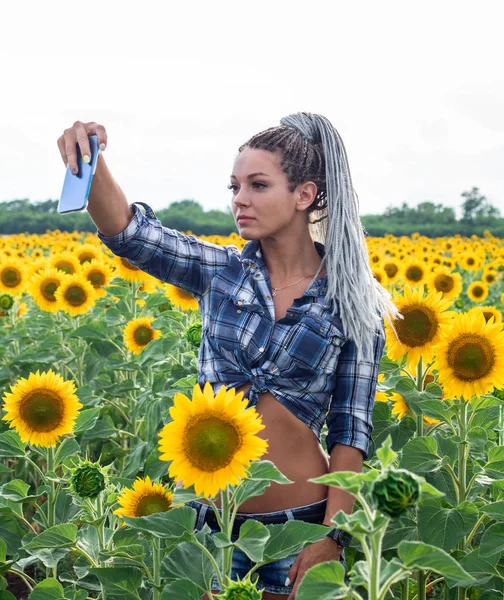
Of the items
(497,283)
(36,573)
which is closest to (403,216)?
(497,283)

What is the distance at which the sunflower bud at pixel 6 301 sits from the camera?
5.60 meters

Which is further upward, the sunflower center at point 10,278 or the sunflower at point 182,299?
the sunflower at point 182,299

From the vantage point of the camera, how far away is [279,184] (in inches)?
89.0

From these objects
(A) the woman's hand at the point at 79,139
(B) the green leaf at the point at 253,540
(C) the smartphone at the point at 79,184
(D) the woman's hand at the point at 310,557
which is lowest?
(D) the woman's hand at the point at 310,557

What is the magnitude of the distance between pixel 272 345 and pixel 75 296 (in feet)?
9.78

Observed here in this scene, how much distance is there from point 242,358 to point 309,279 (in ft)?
1.01

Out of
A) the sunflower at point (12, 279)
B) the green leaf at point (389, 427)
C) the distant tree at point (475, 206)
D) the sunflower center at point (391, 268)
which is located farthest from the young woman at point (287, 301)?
the distant tree at point (475, 206)

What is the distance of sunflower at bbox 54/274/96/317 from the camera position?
4.99 m

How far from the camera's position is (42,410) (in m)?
2.57

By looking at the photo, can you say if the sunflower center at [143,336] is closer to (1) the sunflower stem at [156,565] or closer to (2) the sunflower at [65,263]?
(2) the sunflower at [65,263]

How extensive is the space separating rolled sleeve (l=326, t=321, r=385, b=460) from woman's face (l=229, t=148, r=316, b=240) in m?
0.37

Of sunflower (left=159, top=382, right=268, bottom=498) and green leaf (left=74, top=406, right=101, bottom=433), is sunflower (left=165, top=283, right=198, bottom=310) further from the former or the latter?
sunflower (left=159, top=382, right=268, bottom=498)

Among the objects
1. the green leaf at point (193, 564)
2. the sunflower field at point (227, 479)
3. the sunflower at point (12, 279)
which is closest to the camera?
the sunflower field at point (227, 479)

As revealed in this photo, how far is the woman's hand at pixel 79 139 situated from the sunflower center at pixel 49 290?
3.11 meters
